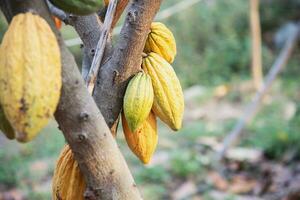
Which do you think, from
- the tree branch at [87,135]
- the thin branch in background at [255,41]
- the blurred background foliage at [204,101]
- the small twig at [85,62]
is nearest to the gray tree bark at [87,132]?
the tree branch at [87,135]

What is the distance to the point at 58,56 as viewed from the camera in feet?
1.65

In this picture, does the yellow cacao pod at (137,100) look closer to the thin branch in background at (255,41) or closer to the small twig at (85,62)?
the small twig at (85,62)

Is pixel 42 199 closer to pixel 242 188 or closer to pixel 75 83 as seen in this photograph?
pixel 242 188

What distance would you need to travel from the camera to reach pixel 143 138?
0.73m

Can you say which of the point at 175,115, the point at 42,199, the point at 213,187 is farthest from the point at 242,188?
the point at 175,115

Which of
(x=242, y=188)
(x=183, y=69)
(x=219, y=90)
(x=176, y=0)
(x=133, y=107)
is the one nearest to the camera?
(x=133, y=107)

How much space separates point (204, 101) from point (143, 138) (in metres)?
5.16

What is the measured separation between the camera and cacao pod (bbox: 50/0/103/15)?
1.76 feet

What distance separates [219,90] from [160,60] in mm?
5498

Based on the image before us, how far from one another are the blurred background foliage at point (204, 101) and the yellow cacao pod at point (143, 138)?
2.50 meters

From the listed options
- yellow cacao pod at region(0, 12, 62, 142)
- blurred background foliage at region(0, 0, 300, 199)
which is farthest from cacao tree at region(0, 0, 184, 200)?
blurred background foliage at region(0, 0, 300, 199)

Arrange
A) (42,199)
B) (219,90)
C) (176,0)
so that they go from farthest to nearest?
(176,0)
(219,90)
(42,199)

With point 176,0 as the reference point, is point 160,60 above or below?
above

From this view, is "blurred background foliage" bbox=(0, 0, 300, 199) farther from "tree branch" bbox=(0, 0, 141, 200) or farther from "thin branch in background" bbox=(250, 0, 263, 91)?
"tree branch" bbox=(0, 0, 141, 200)
